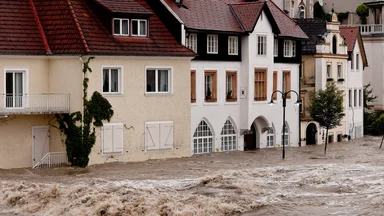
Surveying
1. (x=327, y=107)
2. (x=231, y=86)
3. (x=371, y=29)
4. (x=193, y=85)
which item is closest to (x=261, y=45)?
(x=231, y=86)

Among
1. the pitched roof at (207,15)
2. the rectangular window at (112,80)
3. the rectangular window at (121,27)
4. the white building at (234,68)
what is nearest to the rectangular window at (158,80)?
the rectangular window at (112,80)

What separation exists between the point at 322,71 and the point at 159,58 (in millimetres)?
21745

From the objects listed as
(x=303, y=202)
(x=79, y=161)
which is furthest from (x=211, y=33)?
(x=303, y=202)

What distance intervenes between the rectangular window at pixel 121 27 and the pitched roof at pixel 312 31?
2226 cm

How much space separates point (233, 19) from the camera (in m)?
65.9

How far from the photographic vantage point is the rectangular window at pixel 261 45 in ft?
218

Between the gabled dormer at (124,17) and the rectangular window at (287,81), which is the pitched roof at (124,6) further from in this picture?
the rectangular window at (287,81)

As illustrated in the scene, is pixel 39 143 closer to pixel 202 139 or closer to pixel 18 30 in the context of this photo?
pixel 18 30

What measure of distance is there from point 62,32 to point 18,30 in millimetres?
2363

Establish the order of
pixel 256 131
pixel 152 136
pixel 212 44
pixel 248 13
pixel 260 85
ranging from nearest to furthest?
pixel 152 136 < pixel 212 44 < pixel 248 13 < pixel 260 85 < pixel 256 131

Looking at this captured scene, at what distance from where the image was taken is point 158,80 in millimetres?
57969

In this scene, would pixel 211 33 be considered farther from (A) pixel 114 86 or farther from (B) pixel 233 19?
(A) pixel 114 86

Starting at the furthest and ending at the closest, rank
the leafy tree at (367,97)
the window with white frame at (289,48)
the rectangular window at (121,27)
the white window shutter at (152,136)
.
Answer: the leafy tree at (367,97), the window with white frame at (289,48), the white window shutter at (152,136), the rectangular window at (121,27)

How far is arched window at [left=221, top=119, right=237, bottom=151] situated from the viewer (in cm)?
6462
